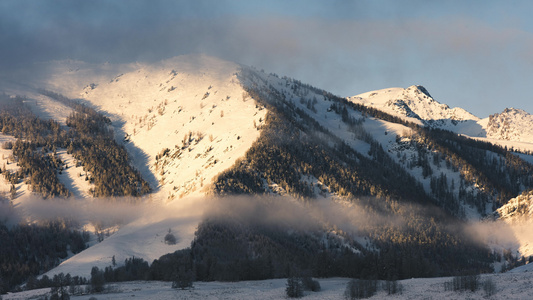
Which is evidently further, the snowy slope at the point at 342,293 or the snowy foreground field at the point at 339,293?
the snowy slope at the point at 342,293

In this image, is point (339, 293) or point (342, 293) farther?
point (339, 293)

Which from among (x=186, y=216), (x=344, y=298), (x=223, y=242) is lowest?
(x=344, y=298)

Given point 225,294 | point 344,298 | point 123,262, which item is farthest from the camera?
point 123,262

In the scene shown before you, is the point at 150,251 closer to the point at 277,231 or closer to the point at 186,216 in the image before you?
the point at 186,216

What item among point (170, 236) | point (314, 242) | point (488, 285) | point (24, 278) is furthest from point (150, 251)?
point (488, 285)

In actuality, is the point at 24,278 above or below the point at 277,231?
below

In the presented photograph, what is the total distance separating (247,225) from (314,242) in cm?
3226

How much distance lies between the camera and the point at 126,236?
586 feet

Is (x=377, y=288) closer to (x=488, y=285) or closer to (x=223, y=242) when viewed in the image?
(x=488, y=285)

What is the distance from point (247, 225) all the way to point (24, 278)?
283ft

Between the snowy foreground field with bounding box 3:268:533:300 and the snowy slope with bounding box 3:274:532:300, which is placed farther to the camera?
the snowy slope with bounding box 3:274:532:300

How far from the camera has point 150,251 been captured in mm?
159625

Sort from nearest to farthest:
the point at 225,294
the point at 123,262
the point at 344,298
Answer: the point at 344,298 < the point at 225,294 < the point at 123,262

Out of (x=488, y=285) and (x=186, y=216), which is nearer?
(x=488, y=285)
